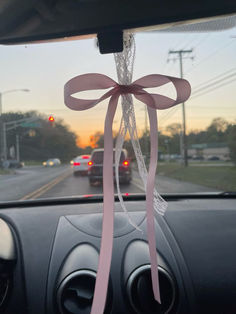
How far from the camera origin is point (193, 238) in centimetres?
267

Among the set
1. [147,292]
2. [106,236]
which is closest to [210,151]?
[147,292]

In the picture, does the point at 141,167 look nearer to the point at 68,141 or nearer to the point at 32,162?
the point at 68,141

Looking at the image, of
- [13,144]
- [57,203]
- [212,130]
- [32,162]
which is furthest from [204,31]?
[32,162]

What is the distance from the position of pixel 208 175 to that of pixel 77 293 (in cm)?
389

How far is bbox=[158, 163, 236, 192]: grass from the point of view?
13.1ft

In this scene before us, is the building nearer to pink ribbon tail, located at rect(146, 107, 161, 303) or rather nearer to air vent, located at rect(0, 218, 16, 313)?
air vent, located at rect(0, 218, 16, 313)

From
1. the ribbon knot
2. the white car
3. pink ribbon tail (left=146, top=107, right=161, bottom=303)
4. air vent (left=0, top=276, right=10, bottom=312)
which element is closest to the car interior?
air vent (left=0, top=276, right=10, bottom=312)

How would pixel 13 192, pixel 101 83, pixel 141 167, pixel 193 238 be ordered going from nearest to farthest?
pixel 101 83
pixel 141 167
pixel 193 238
pixel 13 192

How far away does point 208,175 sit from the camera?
5457 mm

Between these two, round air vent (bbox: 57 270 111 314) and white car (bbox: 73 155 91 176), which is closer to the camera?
round air vent (bbox: 57 270 111 314)

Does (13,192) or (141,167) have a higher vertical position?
(141,167)

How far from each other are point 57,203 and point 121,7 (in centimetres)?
259

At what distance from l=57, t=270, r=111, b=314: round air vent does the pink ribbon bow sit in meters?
1.12

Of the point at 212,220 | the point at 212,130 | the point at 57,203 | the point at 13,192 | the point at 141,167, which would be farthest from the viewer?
the point at 13,192
